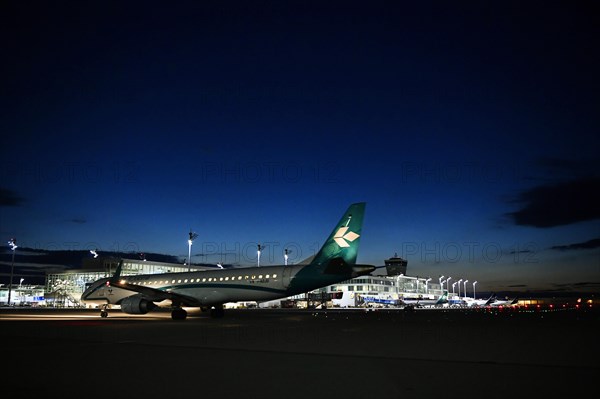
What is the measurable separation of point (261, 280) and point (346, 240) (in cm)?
741

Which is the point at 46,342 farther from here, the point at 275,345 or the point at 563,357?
the point at 563,357

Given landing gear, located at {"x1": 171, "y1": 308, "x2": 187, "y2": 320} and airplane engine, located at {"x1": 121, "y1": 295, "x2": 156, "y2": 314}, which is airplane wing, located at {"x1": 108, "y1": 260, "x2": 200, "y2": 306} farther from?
landing gear, located at {"x1": 171, "y1": 308, "x2": 187, "y2": 320}

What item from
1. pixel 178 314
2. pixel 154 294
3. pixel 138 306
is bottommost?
pixel 178 314

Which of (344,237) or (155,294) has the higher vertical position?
(344,237)

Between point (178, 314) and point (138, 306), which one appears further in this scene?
point (138, 306)

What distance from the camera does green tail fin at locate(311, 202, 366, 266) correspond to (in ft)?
107

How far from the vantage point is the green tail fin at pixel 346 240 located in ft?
107

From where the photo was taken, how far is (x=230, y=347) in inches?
615

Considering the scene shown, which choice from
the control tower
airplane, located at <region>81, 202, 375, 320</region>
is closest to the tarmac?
airplane, located at <region>81, 202, 375, 320</region>

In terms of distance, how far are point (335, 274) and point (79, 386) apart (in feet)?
79.1

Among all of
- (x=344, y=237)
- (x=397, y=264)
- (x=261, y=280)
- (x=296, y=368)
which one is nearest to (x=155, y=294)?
(x=261, y=280)

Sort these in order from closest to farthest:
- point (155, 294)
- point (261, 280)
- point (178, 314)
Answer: point (178, 314)
point (155, 294)
point (261, 280)

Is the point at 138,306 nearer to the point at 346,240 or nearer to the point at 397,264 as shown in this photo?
the point at 346,240

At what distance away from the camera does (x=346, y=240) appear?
32938 mm
